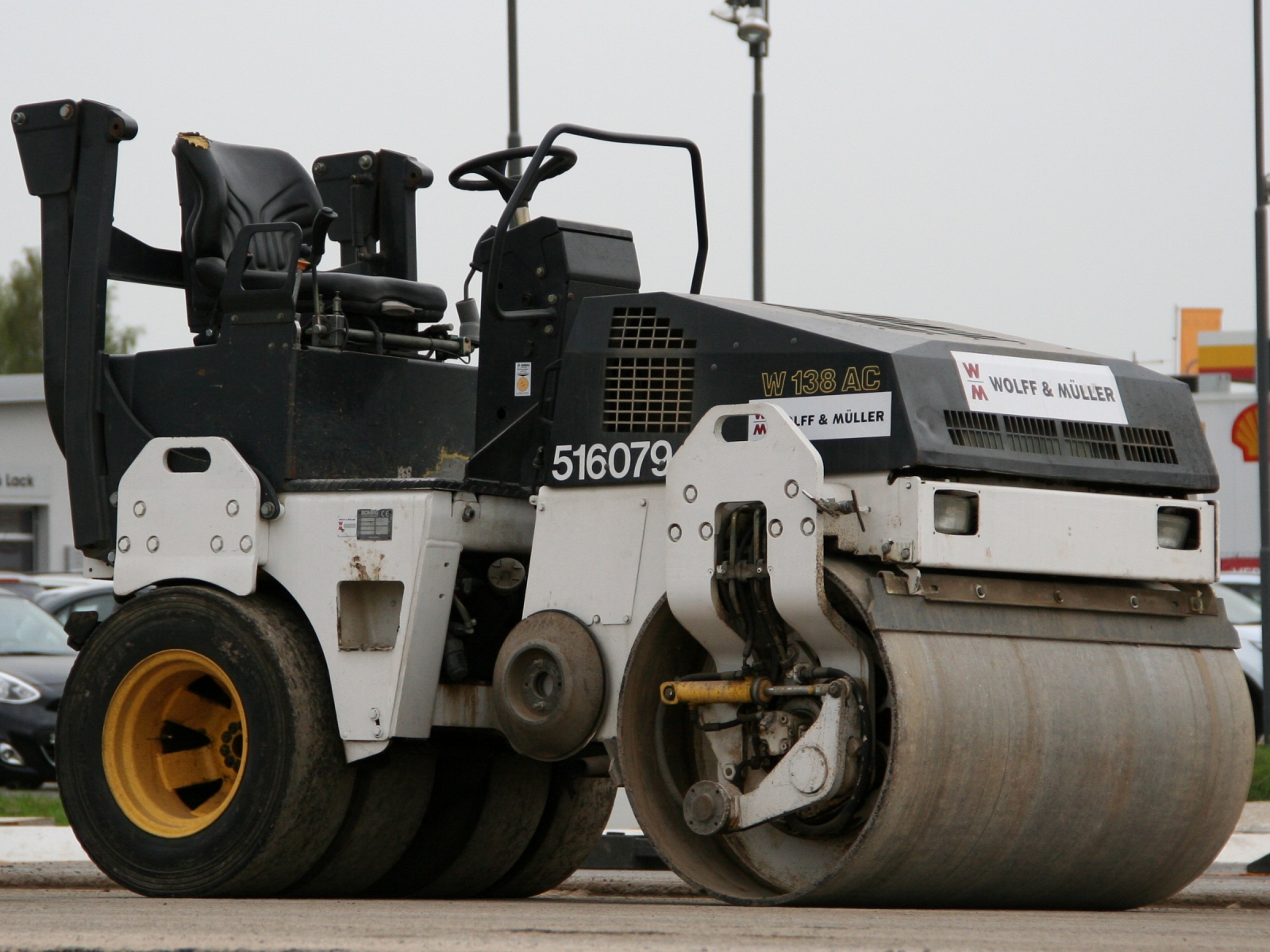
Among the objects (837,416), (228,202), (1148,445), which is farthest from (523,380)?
(1148,445)

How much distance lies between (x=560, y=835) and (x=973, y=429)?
→ 2532mm

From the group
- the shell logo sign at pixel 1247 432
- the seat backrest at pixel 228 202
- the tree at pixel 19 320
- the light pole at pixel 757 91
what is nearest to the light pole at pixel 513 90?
the light pole at pixel 757 91

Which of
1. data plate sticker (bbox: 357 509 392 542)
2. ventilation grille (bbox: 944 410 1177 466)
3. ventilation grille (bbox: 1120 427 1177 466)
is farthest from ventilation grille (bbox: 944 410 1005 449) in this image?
data plate sticker (bbox: 357 509 392 542)

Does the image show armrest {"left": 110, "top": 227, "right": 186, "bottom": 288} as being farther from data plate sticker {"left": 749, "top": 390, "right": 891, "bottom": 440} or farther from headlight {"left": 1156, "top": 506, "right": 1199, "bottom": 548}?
headlight {"left": 1156, "top": 506, "right": 1199, "bottom": 548}

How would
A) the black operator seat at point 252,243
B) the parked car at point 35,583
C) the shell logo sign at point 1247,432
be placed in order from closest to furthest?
the black operator seat at point 252,243
the parked car at point 35,583
the shell logo sign at point 1247,432

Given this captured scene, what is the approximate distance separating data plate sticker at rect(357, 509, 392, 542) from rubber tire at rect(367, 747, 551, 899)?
0.85 m

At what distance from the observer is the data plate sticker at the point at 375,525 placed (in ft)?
22.4

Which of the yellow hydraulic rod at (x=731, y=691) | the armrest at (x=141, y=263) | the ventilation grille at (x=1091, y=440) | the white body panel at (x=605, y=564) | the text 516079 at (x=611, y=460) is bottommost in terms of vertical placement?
the yellow hydraulic rod at (x=731, y=691)

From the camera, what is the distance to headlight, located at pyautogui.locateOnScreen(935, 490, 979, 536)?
5949 millimetres

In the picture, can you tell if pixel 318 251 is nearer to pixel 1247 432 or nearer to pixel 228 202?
pixel 228 202

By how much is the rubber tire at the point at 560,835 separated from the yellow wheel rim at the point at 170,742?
1127 millimetres

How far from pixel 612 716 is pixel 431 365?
71.3 inches

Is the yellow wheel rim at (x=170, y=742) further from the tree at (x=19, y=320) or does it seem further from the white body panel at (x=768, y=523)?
the tree at (x=19, y=320)

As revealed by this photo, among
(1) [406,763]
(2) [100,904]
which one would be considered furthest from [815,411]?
(2) [100,904]
